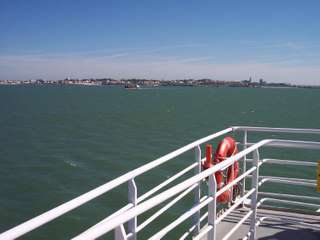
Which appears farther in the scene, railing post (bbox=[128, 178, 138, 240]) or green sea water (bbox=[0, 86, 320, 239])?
green sea water (bbox=[0, 86, 320, 239])

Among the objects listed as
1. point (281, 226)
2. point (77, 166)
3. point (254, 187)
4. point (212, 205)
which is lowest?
point (77, 166)

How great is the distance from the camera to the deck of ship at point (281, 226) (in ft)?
11.6

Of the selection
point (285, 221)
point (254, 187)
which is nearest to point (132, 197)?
point (254, 187)

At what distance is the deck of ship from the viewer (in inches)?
139

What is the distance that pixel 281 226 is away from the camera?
3.76m

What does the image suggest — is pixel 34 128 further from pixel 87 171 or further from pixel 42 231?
pixel 42 231

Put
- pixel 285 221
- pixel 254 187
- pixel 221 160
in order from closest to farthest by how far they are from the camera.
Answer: pixel 254 187 < pixel 221 160 < pixel 285 221

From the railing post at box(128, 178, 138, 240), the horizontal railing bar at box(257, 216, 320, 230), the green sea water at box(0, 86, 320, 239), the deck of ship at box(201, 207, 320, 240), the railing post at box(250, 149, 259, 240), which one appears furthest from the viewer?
the green sea water at box(0, 86, 320, 239)

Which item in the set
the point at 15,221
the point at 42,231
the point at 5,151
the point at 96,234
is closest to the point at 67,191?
the point at 15,221

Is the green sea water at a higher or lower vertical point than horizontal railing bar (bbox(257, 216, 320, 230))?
lower

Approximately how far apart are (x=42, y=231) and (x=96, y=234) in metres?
8.50

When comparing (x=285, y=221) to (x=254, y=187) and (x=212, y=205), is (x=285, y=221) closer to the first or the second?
(x=254, y=187)

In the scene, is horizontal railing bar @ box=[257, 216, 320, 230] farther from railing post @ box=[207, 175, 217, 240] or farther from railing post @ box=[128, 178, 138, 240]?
railing post @ box=[128, 178, 138, 240]

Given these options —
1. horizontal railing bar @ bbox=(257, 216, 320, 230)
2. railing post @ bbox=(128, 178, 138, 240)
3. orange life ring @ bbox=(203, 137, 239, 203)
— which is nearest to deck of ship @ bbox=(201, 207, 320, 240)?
horizontal railing bar @ bbox=(257, 216, 320, 230)
